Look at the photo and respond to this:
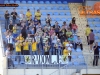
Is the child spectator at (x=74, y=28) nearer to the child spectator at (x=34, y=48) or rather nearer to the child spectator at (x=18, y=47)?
the child spectator at (x=34, y=48)

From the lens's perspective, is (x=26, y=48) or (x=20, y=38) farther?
(x=20, y=38)

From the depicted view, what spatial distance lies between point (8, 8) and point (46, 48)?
816 centimetres

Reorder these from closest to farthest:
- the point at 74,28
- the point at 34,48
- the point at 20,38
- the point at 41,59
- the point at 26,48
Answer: the point at 41,59 → the point at 26,48 → the point at 34,48 → the point at 20,38 → the point at 74,28

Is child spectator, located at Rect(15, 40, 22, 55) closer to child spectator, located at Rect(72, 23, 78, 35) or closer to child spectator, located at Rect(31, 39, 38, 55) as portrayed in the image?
child spectator, located at Rect(31, 39, 38, 55)

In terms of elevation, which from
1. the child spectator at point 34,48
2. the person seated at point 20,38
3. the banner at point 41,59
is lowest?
the banner at point 41,59

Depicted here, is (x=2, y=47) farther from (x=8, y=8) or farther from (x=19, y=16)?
(x=8, y=8)

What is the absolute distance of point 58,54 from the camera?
21.3m

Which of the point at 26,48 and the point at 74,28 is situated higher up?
the point at 74,28

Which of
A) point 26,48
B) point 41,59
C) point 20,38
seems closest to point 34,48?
point 26,48

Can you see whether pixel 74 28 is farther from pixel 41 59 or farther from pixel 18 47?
→ pixel 18 47

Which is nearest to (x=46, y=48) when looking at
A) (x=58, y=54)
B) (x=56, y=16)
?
(x=58, y=54)

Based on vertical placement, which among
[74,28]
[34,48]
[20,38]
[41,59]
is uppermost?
[74,28]

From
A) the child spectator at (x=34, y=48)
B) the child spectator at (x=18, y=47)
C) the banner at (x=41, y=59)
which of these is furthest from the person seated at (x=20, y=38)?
the banner at (x=41, y=59)

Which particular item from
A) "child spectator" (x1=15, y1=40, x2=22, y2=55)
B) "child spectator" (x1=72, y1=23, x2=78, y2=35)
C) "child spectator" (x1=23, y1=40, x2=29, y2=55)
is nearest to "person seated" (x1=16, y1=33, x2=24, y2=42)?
"child spectator" (x1=15, y1=40, x2=22, y2=55)
